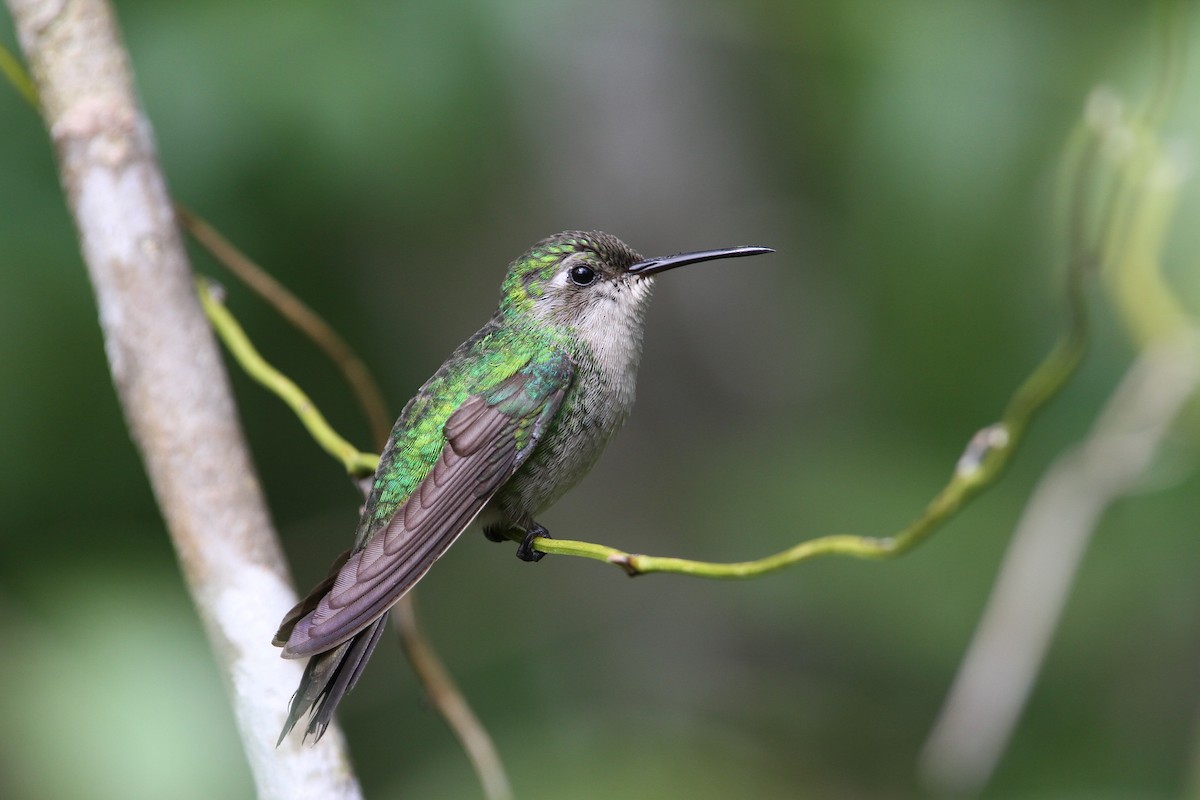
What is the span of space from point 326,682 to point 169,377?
0.74 m

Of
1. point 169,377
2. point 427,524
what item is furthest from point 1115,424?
point 169,377

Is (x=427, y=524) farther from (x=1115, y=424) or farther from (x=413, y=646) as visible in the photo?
(x=1115, y=424)

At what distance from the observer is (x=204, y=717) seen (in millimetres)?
2734

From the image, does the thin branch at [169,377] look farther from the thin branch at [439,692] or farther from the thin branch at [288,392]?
the thin branch at [439,692]

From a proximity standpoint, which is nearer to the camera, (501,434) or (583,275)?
(501,434)

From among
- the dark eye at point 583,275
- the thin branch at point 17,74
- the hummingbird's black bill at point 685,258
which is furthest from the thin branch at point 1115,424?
the thin branch at point 17,74

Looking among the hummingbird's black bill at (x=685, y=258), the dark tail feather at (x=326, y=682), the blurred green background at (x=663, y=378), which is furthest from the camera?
the blurred green background at (x=663, y=378)

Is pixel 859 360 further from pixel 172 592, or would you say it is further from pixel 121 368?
pixel 121 368

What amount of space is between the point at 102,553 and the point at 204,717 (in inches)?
27.2

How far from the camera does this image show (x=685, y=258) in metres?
2.17

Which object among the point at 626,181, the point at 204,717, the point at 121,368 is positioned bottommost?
the point at 204,717

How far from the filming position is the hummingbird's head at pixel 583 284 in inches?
93.7

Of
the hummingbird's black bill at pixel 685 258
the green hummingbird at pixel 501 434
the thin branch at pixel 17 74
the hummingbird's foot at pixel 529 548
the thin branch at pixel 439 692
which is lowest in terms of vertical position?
the thin branch at pixel 439 692

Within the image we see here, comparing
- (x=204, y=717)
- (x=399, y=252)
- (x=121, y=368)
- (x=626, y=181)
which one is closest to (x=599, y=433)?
(x=121, y=368)
